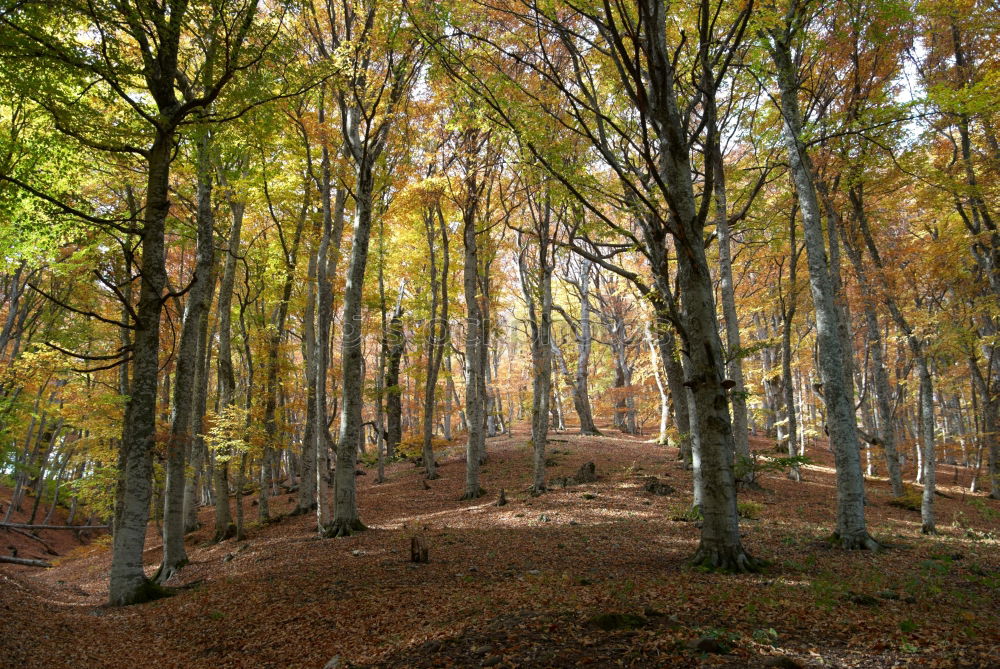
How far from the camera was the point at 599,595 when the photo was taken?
513 centimetres

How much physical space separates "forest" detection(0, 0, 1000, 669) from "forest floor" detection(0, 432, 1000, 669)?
5 centimetres

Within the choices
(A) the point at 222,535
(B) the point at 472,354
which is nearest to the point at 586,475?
(B) the point at 472,354

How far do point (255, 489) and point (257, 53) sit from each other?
2185 centimetres

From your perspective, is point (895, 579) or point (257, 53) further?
point (257, 53)

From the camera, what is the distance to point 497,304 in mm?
20406

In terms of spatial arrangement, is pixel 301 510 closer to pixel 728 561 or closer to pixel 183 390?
pixel 183 390

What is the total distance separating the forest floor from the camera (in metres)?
3.82

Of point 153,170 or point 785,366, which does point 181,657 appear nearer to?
point 153,170

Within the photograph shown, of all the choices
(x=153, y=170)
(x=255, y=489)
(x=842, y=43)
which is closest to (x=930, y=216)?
(x=842, y=43)

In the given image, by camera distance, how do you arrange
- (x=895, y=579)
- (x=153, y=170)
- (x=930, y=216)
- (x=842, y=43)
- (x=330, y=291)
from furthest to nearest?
(x=930, y=216), (x=330, y=291), (x=842, y=43), (x=153, y=170), (x=895, y=579)

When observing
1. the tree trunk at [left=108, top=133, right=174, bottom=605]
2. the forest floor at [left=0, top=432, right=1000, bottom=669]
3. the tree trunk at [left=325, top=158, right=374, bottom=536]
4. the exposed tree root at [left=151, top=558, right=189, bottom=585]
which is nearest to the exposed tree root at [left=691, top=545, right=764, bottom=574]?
the forest floor at [left=0, top=432, right=1000, bottom=669]

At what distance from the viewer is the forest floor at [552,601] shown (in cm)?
382

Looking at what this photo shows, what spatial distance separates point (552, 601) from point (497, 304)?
15876 mm

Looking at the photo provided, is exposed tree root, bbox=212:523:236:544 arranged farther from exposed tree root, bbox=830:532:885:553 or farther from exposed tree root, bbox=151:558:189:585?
exposed tree root, bbox=830:532:885:553
